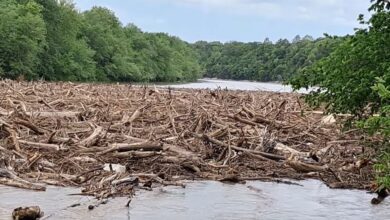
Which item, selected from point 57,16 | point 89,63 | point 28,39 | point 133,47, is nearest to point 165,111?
point 28,39

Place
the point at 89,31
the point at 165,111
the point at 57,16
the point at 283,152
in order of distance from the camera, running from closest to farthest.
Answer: the point at 283,152, the point at 165,111, the point at 57,16, the point at 89,31

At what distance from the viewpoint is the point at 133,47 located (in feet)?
419

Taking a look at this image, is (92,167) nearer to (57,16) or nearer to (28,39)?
(28,39)

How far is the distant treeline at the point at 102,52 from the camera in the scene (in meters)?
68.4

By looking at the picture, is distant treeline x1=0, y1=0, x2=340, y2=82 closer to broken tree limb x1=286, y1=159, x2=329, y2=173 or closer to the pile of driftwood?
the pile of driftwood

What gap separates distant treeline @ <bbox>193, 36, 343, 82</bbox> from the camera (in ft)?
418

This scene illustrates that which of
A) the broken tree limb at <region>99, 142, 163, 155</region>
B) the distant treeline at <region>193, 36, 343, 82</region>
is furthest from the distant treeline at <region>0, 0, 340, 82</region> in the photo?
the broken tree limb at <region>99, 142, 163, 155</region>

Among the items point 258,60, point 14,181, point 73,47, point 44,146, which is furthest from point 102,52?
point 14,181

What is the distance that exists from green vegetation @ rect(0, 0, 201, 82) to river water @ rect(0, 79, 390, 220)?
172 ft

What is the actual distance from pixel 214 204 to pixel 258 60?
142 metres

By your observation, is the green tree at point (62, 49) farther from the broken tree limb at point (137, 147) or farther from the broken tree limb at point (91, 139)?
the broken tree limb at point (137, 147)

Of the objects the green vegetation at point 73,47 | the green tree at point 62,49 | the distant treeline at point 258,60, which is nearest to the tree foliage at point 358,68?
the green vegetation at point 73,47

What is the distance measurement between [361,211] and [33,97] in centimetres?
1740

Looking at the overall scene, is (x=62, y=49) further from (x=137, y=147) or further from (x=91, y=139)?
(x=137, y=147)
